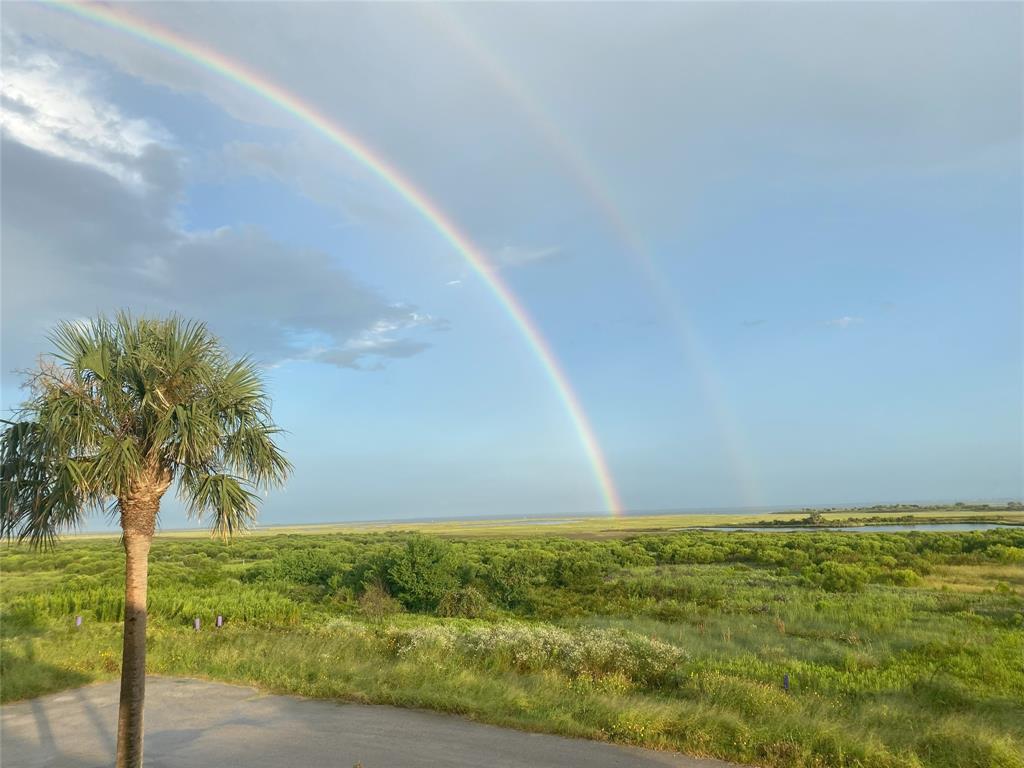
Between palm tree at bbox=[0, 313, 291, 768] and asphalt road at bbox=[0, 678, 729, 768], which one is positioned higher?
palm tree at bbox=[0, 313, 291, 768]

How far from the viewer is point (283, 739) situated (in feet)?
30.9

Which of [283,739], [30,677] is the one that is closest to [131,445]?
[283,739]

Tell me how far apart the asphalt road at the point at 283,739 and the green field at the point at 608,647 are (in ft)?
1.81

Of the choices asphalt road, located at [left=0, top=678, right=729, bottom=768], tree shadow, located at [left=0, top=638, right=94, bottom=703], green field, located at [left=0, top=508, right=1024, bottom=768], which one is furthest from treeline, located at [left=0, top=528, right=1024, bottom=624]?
asphalt road, located at [left=0, top=678, right=729, bottom=768]

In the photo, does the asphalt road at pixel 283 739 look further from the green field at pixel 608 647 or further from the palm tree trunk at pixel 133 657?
the palm tree trunk at pixel 133 657

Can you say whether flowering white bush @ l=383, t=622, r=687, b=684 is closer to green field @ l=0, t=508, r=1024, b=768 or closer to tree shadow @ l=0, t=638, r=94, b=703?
green field @ l=0, t=508, r=1024, b=768

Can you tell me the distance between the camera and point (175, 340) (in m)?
8.07

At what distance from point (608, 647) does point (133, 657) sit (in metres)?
11.0

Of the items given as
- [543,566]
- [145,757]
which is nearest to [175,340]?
[145,757]

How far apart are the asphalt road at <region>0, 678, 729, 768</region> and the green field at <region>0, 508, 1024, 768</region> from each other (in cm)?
55

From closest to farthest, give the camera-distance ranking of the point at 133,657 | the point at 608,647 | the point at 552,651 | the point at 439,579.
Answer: the point at 133,657
the point at 552,651
the point at 608,647
the point at 439,579

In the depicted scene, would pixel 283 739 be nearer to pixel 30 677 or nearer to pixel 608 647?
pixel 30 677

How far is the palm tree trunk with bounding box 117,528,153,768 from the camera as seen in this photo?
7.10 meters

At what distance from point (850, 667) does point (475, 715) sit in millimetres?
15267
